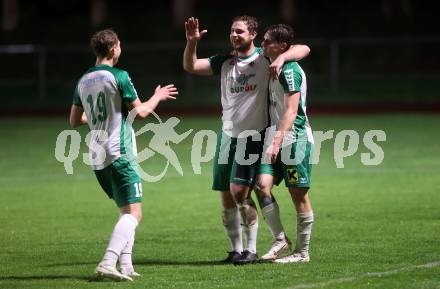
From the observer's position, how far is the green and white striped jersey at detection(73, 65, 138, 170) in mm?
8234

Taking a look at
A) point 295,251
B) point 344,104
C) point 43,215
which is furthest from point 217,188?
point 344,104

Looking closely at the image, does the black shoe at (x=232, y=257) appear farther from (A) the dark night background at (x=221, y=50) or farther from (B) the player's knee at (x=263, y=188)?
(A) the dark night background at (x=221, y=50)

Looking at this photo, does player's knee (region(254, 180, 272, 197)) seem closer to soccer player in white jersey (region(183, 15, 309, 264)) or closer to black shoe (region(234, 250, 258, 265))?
soccer player in white jersey (region(183, 15, 309, 264))

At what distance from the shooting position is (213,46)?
29062 mm

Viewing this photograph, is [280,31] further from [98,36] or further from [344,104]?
[344,104]

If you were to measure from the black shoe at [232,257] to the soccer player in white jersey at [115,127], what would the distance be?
3.30 feet

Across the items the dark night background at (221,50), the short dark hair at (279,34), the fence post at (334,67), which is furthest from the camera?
the dark night background at (221,50)

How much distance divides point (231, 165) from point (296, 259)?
39.4 inches

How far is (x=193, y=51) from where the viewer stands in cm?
918

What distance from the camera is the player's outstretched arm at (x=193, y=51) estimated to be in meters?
9.09

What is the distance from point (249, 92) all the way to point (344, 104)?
18945 millimetres

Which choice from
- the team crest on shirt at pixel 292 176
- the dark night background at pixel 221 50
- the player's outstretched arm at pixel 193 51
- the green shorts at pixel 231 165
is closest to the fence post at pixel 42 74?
the dark night background at pixel 221 50

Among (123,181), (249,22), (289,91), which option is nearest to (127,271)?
(123,181)

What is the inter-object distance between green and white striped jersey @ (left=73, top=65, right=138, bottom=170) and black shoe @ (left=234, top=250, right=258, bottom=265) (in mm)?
1393
